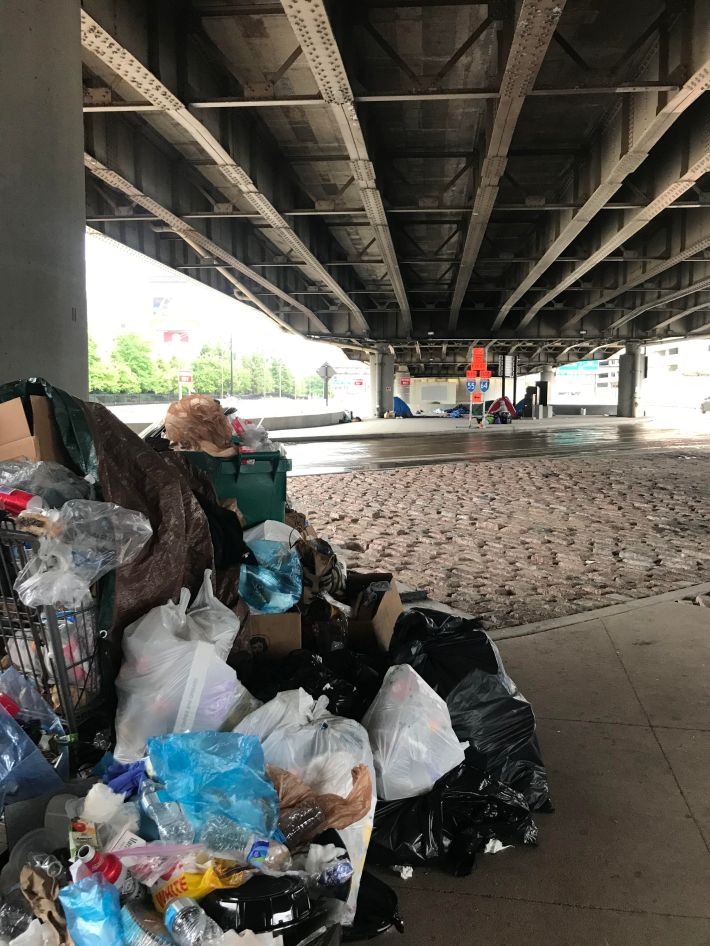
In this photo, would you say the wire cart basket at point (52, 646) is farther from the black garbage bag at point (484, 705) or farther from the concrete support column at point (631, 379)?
the concrete support column at point (631, 379)

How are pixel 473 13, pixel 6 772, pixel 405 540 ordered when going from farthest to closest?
pixel 473 13
pixel 405 540
pixel 6 772

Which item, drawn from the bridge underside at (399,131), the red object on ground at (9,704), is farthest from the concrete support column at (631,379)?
the red object on ground at (9,704)

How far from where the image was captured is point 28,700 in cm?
233

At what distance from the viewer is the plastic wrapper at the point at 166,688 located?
2.28 m

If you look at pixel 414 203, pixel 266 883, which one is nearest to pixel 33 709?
pixel 266 883

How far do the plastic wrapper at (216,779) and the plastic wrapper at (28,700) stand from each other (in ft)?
1.61

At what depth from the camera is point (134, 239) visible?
668 inches

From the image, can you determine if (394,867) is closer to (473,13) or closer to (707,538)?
(707,538)

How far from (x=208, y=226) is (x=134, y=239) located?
7.72 ft

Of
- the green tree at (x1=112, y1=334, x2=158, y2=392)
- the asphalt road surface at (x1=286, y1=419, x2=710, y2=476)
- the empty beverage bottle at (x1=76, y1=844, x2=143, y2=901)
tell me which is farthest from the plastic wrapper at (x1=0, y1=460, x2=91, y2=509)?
the green tree at (x1=112, y1=334, x2=158, y2=392)

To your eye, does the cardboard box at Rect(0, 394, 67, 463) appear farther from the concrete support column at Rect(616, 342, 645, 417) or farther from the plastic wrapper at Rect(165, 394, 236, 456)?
the concrete support column at Rect(616, 342, 645, 417)

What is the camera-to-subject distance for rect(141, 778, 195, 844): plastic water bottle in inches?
71.9

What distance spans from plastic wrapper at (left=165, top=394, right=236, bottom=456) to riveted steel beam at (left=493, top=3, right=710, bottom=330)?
6.76 m

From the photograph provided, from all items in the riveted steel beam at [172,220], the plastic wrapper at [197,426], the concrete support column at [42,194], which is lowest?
the plastic wrapper at [197,426]
